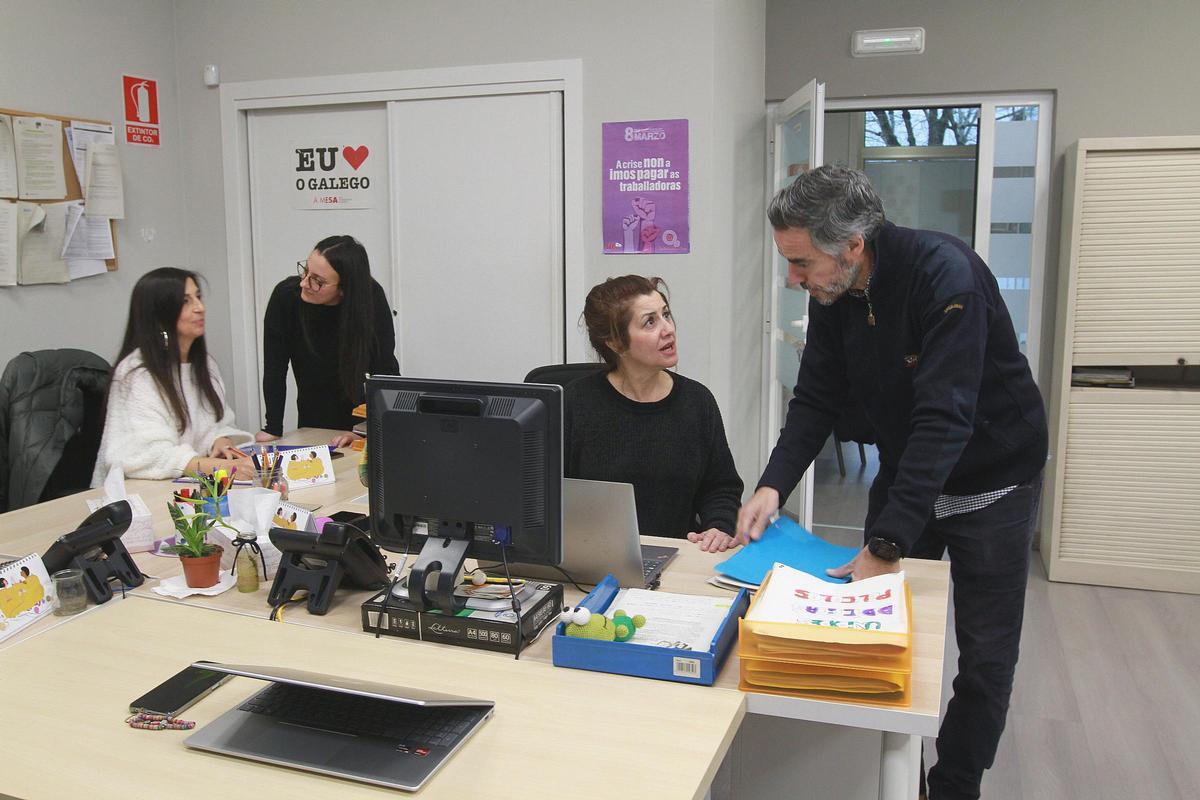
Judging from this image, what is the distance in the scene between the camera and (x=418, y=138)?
4008mm

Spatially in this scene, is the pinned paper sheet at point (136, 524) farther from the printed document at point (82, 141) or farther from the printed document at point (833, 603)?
the printed document at point (82, 141)

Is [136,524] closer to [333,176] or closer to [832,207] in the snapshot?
[832,207]

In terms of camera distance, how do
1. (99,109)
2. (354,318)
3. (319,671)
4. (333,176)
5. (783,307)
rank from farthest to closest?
1. (783,307)
2. (333,176)
3. (99,109)
4. (354,318)
5. (319,671)

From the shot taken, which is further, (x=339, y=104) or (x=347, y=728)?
(x=339, y=104)

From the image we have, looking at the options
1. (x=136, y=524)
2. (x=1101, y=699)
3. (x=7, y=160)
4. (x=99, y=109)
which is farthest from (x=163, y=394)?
(x=1101, y=699)

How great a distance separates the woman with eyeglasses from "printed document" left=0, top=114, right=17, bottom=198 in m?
1.07

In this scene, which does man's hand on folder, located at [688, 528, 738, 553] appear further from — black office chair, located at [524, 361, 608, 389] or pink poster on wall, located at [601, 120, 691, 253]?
pink poster on wall, located at [601, 120, 691, 253]

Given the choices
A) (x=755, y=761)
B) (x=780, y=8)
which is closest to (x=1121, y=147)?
(x=780, y=8)

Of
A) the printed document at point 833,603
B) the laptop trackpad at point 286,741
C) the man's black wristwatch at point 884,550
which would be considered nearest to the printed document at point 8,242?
the laptop trackpad at point 286,741

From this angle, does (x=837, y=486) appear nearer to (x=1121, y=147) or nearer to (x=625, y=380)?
(x=1121, y=147)

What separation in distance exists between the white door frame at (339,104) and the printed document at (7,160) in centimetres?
91

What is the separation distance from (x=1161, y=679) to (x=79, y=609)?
3235 millimetres

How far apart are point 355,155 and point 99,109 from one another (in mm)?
1044

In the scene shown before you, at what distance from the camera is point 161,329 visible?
116 inches
